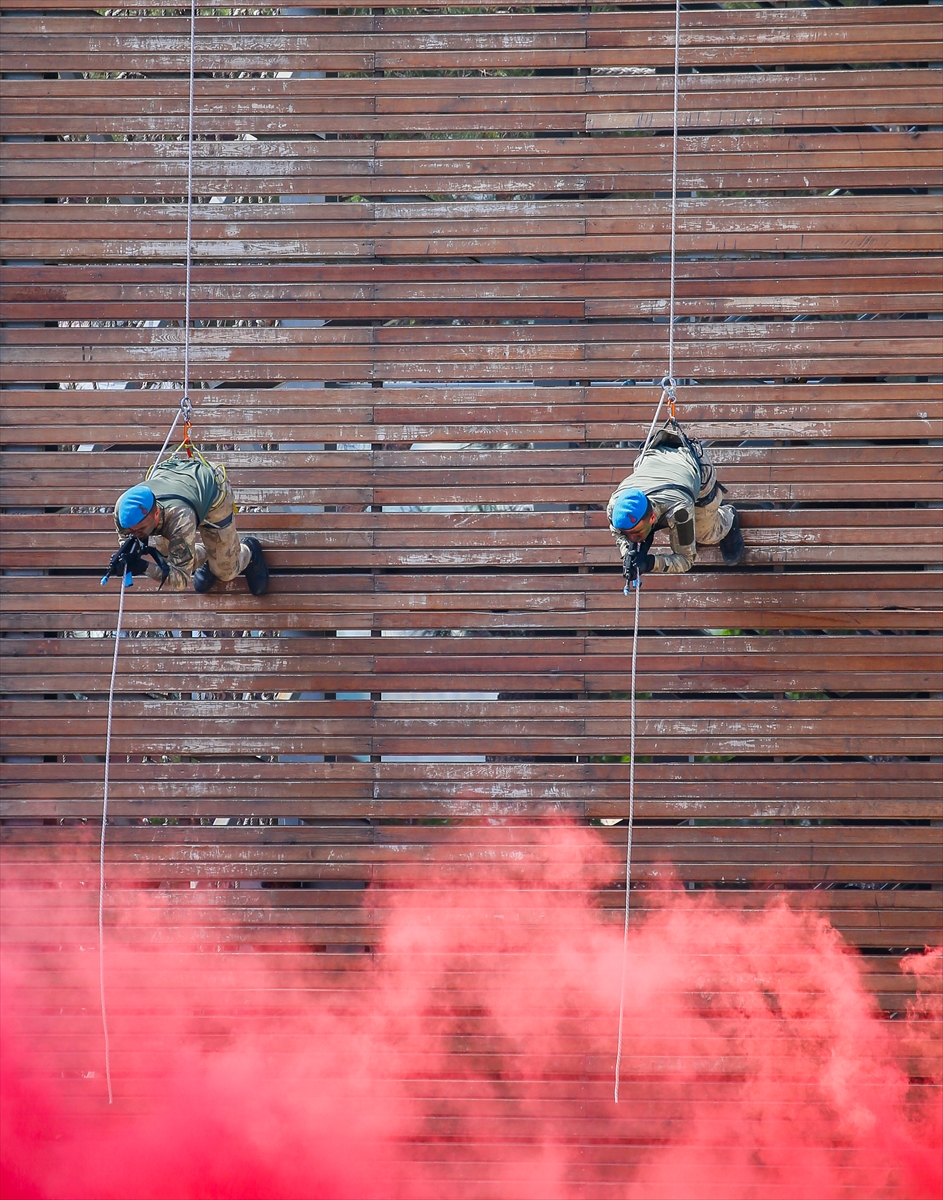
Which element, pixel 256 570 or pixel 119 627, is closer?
pixel 119 627

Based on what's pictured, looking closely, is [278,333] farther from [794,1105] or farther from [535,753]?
[794,1105]

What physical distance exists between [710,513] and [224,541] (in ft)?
7.99

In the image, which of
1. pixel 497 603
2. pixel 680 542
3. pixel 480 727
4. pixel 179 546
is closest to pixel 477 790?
pixel 480 727

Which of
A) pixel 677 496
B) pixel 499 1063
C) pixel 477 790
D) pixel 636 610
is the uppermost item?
pixel 677 496

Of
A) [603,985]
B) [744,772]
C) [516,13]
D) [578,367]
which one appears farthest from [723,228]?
[603,985]

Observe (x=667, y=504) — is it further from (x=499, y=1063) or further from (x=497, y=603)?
(x=499, y=1063)

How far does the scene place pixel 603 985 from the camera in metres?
5.11

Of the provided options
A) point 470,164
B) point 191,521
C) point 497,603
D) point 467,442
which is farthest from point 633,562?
point 470,164

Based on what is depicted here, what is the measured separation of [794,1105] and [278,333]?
5.01 m

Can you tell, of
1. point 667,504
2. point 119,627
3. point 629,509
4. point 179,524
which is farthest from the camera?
point 119,627

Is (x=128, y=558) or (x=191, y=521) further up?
(x=191, y=521)

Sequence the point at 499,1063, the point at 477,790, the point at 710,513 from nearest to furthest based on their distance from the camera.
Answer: the point at 710,513
the point at 499,1063
the point at 477,790

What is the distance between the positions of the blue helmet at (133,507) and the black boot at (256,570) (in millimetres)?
991

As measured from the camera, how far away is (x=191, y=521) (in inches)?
175
